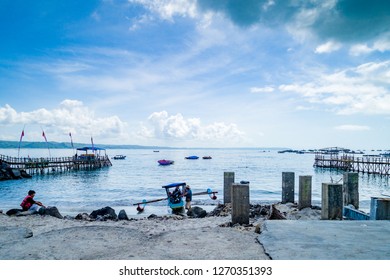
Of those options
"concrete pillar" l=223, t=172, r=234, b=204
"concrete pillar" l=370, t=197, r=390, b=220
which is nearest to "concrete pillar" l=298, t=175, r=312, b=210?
"concrete pillar" l=370, t=197, r=390, b=220

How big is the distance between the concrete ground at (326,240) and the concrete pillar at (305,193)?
4459 mm

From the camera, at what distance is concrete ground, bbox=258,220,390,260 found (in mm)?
4617

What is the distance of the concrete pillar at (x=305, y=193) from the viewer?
11133mm

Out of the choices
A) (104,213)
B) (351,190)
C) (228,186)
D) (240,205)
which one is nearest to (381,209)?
(351,190)

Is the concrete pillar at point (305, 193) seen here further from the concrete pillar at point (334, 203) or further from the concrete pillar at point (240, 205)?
the concrete pillar at point (240, 205)

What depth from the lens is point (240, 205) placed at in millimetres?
7688

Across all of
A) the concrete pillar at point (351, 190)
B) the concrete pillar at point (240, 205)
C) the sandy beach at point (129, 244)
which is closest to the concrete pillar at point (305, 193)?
the concrete pillar at point (351, 190)

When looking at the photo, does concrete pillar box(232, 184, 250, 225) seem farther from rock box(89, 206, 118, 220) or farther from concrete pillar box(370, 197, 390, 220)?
rock box(89, 206, 118, 220)

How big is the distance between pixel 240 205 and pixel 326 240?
266 cm

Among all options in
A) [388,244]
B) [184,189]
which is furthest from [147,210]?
[388,244]

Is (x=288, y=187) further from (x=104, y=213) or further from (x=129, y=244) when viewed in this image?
(x=129, y=244)

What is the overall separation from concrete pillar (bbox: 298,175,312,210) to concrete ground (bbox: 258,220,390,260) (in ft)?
14.6
